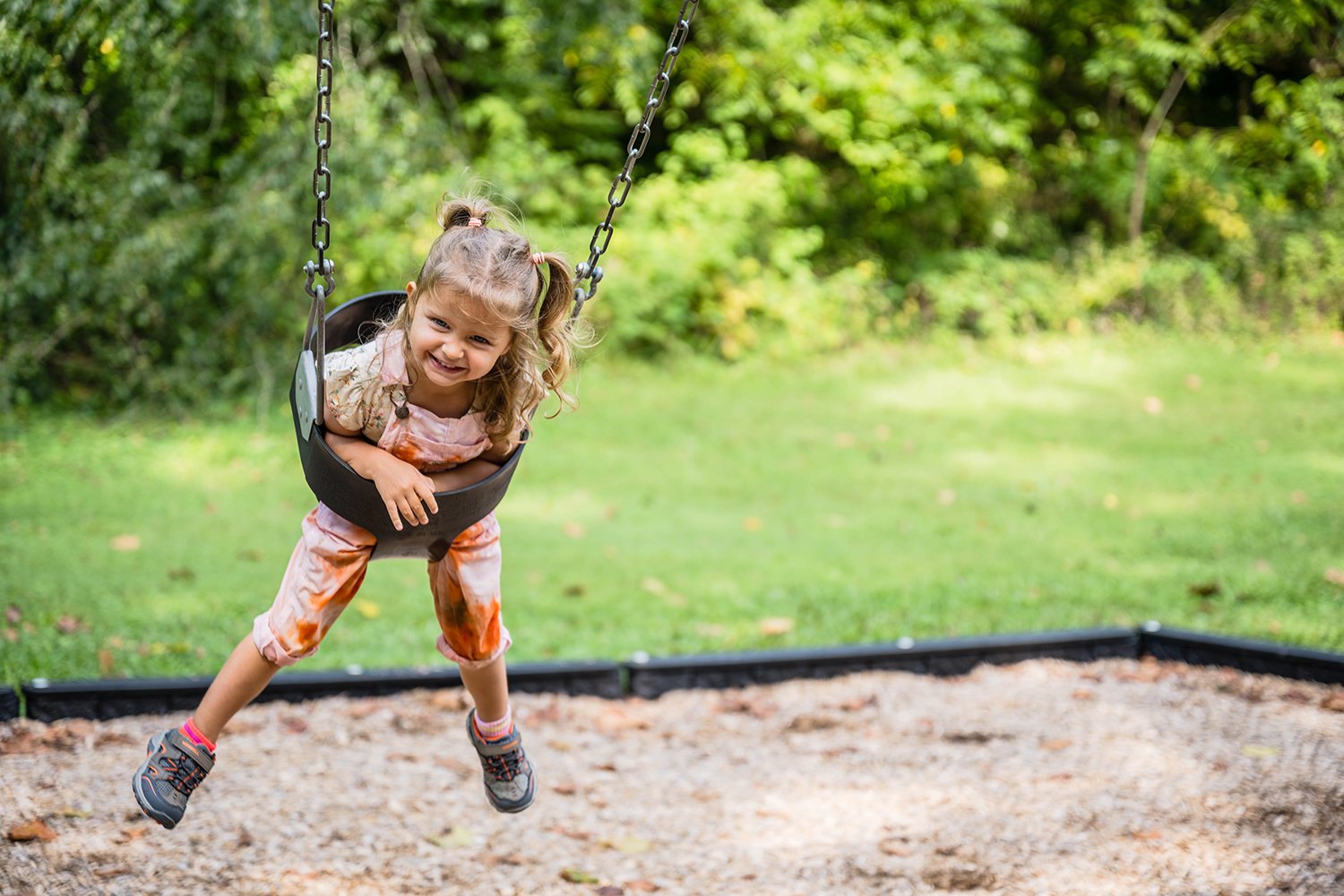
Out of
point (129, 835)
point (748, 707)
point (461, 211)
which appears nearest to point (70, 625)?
point (129, 835)

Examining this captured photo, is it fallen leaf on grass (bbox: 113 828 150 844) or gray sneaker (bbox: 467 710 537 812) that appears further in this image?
fallen leaf on grass (bbox: 113 828 150 844)

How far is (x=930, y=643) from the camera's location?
411 centimetres

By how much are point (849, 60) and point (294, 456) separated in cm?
563

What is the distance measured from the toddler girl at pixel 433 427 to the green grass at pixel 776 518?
1570 millimetres

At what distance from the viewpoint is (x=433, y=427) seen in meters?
2.35

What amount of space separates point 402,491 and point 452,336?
0.95 ft

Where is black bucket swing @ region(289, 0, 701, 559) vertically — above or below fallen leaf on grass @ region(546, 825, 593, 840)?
above

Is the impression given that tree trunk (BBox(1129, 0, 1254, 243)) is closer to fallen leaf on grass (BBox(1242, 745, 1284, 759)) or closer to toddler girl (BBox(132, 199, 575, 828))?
fallen leaf on grass (BBox(1242, 745, 1284, 759))

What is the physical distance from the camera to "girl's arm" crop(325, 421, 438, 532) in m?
2.22

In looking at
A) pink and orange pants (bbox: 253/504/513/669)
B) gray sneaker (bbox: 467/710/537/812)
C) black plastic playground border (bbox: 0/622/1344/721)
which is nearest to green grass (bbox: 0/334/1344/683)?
black plastic playground border (bbox: 0/622/1344/721)

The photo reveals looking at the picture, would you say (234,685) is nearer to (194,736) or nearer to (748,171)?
(194,736)

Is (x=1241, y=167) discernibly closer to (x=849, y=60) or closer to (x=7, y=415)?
(x=849, y=60)

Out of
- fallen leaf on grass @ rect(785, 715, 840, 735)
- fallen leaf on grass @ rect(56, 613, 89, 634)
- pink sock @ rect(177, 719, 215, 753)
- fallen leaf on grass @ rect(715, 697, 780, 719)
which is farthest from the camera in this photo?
fallen leaf on grass @ rect(56, 613, 89, 634)

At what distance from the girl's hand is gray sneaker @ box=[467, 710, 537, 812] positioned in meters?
0.64
